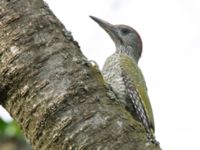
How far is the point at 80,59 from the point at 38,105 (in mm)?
389

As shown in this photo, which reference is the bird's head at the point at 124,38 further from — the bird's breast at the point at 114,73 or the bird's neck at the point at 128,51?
the bird's breast at the point at 114,73

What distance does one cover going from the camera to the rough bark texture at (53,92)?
92.8 inches

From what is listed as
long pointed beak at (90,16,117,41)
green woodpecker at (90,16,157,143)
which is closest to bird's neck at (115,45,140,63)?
green woodpecker at (90,16,157,143)

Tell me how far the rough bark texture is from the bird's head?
4.62 m

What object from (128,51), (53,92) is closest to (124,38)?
(128,51)

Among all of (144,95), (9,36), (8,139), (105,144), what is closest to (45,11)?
(9,36)

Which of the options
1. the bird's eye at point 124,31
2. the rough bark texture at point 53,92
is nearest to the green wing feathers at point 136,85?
the bird's eye at point 124,31

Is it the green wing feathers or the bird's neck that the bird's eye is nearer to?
the bird's neck

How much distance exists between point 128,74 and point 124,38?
5.70ft

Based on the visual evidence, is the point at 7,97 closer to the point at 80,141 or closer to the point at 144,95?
the point at 80,141

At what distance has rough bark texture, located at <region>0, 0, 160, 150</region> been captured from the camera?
236 cm

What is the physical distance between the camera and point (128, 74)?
592 centimetres

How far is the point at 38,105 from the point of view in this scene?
246 cm

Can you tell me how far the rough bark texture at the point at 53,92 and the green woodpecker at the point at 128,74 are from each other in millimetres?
1347
